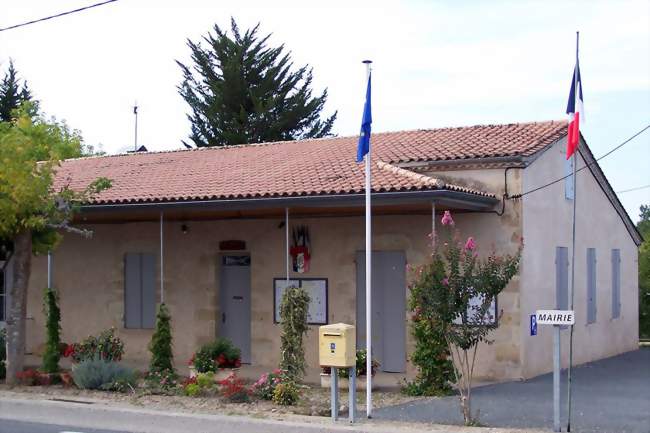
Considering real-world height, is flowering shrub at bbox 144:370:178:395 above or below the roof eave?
below

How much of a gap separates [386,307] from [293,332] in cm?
348

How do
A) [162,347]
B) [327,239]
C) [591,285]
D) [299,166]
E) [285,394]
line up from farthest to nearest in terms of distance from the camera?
[591,285] < [299,166] < [327,239] < [162,347] < [285,394]

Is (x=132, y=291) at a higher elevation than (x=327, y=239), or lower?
→ lower

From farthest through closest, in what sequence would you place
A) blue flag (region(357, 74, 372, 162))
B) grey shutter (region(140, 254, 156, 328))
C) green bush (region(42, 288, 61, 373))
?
grey shutter (region(140, 254, 156, 328)) → green bush (region(42, 288, 61, 373)) → blue flag (region(357, 74, 372, 162))

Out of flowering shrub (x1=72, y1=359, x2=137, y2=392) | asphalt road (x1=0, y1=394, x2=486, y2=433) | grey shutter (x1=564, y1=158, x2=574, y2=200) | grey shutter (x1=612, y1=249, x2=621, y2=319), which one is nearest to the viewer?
asphalt road (x1=0, y1=394, x2=486, y2=433)

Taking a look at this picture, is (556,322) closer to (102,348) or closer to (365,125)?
(365,125)

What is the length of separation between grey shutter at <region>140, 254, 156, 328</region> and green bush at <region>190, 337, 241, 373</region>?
10.7 ft

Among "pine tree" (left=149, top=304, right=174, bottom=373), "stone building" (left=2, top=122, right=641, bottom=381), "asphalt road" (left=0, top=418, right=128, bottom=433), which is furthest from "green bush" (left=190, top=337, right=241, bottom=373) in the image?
"asphalt road" (left=0, top=418, right=128, bottom=433)

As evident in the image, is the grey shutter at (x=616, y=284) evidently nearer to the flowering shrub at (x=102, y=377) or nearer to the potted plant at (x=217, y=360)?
the potted plant at (x=217, y=360)

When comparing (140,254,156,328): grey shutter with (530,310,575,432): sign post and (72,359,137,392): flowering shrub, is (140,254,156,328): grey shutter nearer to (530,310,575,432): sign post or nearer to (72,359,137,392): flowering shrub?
(72,359,137,392): flowering shrub

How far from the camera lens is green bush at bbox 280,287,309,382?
1308 centimetres

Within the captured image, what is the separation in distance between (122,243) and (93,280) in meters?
1.08

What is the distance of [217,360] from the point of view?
15422mm

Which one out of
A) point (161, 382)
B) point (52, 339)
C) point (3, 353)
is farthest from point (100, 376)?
point (3, 353)
